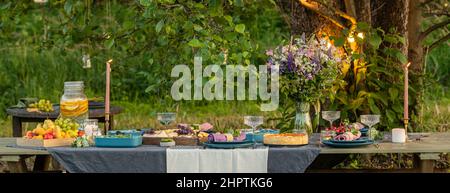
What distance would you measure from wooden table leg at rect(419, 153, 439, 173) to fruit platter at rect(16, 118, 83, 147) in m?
1.82

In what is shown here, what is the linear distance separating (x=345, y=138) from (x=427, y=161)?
44 cm

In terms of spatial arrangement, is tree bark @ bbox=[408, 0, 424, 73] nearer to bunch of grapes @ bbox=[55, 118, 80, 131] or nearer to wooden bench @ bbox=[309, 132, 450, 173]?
wooden bench @ bbox=[309, 132, 450, 173]

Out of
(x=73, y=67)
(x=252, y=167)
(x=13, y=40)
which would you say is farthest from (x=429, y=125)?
(x=13, y=40)

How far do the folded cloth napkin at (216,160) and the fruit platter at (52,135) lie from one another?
0.63 m

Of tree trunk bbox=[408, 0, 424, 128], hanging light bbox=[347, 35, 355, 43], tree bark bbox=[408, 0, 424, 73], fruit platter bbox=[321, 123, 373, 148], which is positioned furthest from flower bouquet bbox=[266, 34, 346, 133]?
tree bark bbox=[408, 0, 424, 73]

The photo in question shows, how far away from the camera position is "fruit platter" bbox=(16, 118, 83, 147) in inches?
208

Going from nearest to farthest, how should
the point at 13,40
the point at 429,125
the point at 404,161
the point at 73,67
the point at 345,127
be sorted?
the point at 345,127 → the point at 404,161 → the point at 429,125 → the point at 73,67 → the point at 13,40

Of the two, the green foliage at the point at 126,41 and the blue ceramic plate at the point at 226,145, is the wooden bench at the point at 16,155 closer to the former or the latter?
the blue ceramic plate at the point at 226,145

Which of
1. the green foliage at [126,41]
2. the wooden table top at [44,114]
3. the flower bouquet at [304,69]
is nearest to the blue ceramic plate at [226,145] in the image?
the flower bouquet at [304,69]

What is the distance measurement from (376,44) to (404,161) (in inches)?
55.3

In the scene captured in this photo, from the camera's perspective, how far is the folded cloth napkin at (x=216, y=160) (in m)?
5.06

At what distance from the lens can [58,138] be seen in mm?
5316

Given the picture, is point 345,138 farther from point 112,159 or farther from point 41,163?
point 41,163

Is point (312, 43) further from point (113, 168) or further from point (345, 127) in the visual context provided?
point (113, 168)
